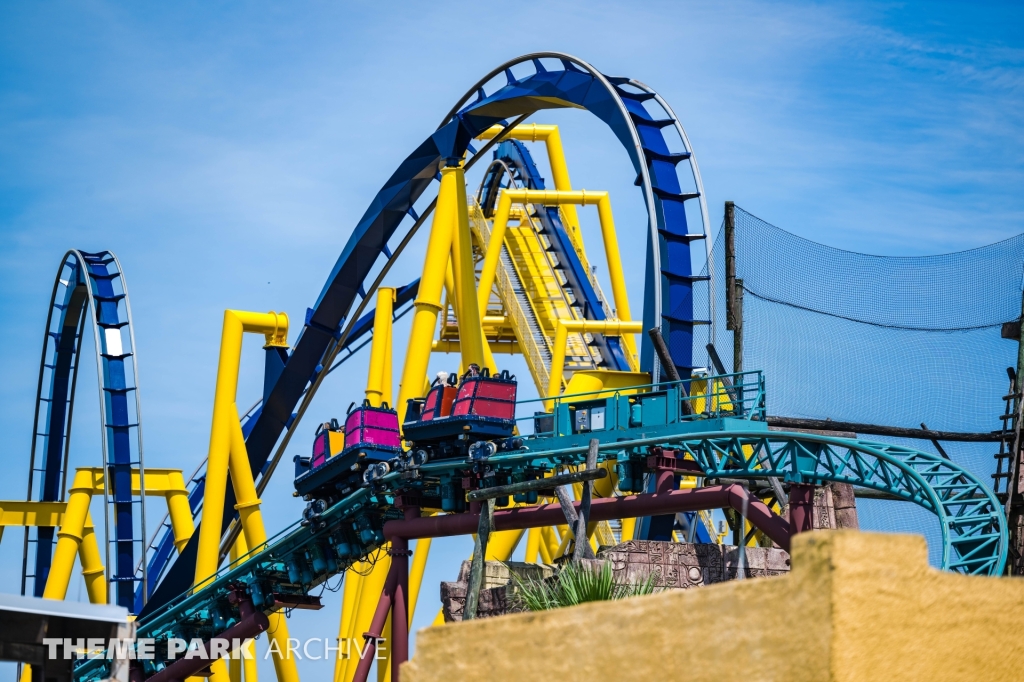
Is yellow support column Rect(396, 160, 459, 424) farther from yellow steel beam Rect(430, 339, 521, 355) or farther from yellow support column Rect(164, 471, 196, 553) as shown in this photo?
yellow steel beam Rect(430, 339, 521, 355)

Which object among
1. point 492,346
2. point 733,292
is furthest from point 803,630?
point 492,346

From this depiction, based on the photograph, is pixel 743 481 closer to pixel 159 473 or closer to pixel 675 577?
pixel 675 577

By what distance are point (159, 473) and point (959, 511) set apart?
13375 millimetres

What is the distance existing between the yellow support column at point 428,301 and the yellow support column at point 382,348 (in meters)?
2.09

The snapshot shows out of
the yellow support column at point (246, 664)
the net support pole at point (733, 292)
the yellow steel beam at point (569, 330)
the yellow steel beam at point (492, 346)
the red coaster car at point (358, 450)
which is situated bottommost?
the yellow support column at point (246, 664)

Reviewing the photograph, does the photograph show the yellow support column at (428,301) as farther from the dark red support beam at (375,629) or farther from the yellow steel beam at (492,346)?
the yellow steel beam at (492,346)

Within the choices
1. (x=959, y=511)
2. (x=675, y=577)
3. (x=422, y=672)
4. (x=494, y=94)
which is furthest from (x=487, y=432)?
(x=422, y=672)

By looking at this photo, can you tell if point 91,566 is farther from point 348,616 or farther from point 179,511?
point 348,616

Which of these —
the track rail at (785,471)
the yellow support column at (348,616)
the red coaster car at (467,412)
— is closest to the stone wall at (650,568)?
the track rail at (785,471)

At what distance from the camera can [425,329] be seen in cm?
1928

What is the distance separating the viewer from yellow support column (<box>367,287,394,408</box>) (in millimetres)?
21609

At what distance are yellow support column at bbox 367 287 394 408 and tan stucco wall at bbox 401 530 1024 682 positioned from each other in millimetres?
14221

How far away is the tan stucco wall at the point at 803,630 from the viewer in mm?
6195

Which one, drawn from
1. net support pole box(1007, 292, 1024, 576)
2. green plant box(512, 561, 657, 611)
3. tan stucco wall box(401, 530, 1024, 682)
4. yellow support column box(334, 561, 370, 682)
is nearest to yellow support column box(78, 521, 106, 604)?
yellow support column box(334, 561, 370, 682)
